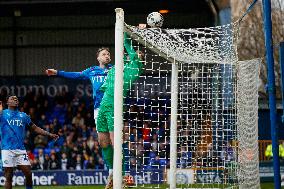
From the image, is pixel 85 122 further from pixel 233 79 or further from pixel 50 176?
pixel 233 79

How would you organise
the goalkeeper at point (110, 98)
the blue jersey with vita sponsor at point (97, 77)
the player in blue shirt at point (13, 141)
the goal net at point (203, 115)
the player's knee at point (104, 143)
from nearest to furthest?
the goalkeeper at point (110, 98) → the player's knee at point (104, 143) → the blue jersey with vita sponsor at point (97, 77) → the goal net at point (203, 115) → the player in blue shirt at point (13, 141)

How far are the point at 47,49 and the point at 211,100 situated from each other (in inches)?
652

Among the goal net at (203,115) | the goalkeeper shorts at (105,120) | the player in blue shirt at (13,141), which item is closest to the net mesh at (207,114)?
the goal net at (203,115)

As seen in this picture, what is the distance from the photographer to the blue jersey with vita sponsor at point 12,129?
11789 millimetres

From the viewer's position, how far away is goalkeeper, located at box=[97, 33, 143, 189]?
969 centimetres

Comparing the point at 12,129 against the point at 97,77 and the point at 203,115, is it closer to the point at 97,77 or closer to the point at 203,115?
the point at 97,77

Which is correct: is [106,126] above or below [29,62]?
below

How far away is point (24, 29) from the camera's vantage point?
28.8 m

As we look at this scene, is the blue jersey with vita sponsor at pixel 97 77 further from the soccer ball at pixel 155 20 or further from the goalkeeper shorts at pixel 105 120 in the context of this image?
the soccer ball at pixel 155 20

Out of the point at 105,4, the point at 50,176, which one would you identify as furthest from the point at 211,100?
the point at 105,4

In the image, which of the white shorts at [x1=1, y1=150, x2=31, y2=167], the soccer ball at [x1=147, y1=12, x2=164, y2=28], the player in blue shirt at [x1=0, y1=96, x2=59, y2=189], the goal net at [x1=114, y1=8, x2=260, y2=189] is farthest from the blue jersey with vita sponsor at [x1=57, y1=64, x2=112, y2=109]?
the white shorts at [x1=1, y1=150, x2=31, y2=167]

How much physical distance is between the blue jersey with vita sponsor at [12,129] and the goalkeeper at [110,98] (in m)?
1.78

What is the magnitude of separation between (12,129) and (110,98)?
88.6 inches

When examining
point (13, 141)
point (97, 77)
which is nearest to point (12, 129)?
point (13, 141)
